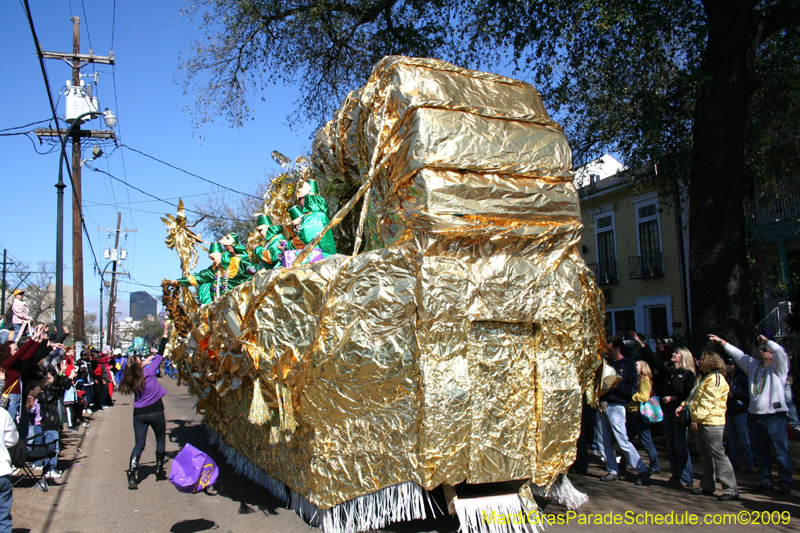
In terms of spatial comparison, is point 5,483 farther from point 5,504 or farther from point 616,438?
point 616,438

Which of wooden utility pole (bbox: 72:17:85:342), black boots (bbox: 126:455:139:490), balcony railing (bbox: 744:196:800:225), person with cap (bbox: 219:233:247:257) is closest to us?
black boots (bbox: 126:455:139:490)

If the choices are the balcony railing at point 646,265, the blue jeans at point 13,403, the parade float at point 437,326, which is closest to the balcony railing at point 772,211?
the balcony railing at point 646,265

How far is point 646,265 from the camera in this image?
62.8ft

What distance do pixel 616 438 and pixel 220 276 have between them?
5493mm

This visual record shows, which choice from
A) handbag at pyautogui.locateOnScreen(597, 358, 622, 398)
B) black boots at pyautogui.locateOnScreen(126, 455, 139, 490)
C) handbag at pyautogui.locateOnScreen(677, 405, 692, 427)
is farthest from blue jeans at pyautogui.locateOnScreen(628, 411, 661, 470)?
black boots at pyautogui.locateOnScreen(126, 455, 139, 490)

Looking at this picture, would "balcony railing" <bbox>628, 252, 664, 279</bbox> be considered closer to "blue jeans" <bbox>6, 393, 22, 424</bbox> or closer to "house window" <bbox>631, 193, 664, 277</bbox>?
"house window" <bbox>631, 193, 664, 277</bbox>

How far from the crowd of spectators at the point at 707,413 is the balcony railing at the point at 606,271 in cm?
1357

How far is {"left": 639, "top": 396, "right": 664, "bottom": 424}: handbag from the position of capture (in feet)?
21.1

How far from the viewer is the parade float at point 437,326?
171 inches

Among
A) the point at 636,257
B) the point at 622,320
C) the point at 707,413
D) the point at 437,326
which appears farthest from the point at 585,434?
the point at 622,320

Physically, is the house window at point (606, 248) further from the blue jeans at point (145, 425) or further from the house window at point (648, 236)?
the blue jeans at point (145, 425)

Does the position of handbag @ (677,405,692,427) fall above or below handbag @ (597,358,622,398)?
below

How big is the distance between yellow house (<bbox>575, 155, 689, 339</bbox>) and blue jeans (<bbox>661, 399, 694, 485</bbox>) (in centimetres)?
1163

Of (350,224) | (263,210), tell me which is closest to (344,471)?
(350,224)
